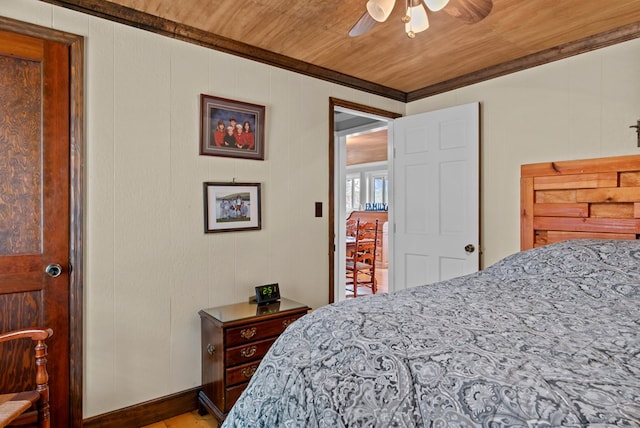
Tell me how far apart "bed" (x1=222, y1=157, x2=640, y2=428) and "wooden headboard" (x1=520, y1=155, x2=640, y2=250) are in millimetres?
844

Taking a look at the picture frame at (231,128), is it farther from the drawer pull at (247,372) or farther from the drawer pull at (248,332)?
the drawer pull at (247,372)

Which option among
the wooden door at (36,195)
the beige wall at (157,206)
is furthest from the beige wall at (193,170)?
the wooden door at (36,195)

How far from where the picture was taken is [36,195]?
72.0 inches

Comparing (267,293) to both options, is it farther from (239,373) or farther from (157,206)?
(157,206)

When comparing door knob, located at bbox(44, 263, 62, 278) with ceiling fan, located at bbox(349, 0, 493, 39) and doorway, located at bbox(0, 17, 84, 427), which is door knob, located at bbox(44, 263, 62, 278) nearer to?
doorway, located at bbox(0, 17, 84, 427)

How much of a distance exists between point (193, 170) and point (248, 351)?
3.69 ft

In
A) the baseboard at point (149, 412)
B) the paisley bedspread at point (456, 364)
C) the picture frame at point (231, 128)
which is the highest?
the picture frame at point (231, 128)

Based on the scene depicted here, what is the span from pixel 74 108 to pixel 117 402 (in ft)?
5.14

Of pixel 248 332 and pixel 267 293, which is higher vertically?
pixel 267 293

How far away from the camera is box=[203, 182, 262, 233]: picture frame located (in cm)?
236

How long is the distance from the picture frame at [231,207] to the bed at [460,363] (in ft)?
4.18

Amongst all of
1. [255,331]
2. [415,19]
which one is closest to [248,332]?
[255,331]

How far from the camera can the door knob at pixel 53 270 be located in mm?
1844

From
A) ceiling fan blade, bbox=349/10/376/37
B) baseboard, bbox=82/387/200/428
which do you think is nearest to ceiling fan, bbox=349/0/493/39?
ceiling fan blade, bbox=349/10/376/37
